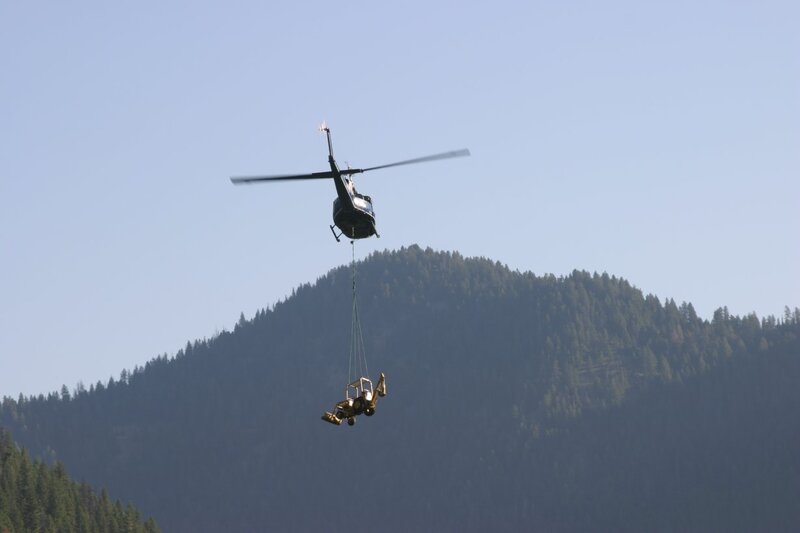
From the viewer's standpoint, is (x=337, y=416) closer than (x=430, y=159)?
No

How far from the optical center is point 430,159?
83.2 m

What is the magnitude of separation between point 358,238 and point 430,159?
37.6 feet

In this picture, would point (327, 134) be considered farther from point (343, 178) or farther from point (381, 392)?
point (381, 392)

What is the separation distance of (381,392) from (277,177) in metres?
12.6

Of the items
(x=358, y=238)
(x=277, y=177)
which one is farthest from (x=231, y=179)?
(x=358, y=238)

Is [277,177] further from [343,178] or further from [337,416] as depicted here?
[337,416]

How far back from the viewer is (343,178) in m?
90.8

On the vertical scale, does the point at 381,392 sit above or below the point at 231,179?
below

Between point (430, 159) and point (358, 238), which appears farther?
point (358, 238)

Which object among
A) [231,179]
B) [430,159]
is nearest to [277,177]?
[231,179]

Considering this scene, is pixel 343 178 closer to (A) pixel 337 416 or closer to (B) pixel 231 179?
(B) pixel 231 179

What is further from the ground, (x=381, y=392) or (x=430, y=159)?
(x=430, y=159)

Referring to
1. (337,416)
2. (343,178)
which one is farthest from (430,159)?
(337,416)

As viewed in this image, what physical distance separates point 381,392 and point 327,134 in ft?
45.3
